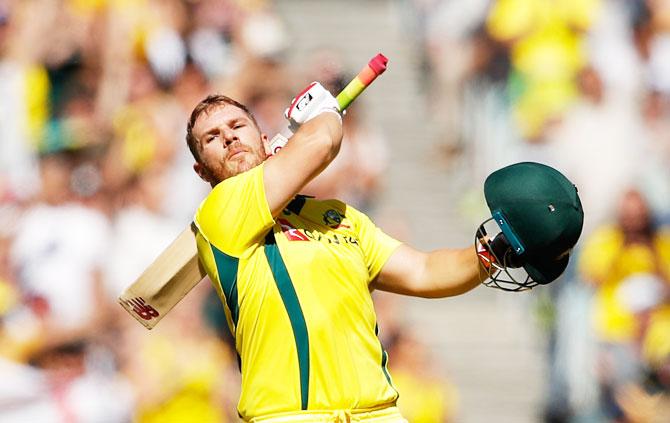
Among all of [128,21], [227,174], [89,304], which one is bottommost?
[227,174]

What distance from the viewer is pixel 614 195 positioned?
934cm

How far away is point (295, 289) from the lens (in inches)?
157

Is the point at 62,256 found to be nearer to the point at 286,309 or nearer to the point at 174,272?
the point at 174,272

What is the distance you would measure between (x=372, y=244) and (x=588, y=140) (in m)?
5.46

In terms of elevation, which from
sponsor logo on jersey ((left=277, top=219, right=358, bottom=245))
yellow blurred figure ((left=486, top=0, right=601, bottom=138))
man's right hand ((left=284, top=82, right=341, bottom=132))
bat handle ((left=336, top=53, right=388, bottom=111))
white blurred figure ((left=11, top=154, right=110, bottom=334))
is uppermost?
yellow blurred figure ((left=486, top=0, right=601, bottom=138))

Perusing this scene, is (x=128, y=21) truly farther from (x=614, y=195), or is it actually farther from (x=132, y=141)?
(x=614, y=195)

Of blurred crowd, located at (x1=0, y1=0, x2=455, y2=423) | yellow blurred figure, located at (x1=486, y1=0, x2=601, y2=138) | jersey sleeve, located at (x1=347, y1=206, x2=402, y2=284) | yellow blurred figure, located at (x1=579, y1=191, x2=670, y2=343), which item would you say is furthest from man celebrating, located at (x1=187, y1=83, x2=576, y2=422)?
yellow blurred figure, located at (x1=486, y1=0, x2=601, y2=138)

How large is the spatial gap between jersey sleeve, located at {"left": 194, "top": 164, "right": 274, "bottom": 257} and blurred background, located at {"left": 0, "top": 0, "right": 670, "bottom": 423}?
350cm

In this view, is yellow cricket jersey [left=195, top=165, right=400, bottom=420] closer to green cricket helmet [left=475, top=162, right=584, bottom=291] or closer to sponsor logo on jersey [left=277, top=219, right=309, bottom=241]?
sponsor logo on jersey [left=277, top=219, right=309, bottom=241]

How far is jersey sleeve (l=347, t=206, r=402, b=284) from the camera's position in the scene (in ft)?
14.2

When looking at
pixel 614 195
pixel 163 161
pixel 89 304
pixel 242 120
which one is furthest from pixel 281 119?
pixel 242 120

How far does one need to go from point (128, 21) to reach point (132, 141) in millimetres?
915

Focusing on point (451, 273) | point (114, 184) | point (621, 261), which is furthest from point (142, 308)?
point (621, 261)

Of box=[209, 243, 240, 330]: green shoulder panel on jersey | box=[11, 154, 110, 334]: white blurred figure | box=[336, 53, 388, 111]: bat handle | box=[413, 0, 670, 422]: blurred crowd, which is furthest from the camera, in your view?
box=[413, 0, 670, 422]: blurred crowd
